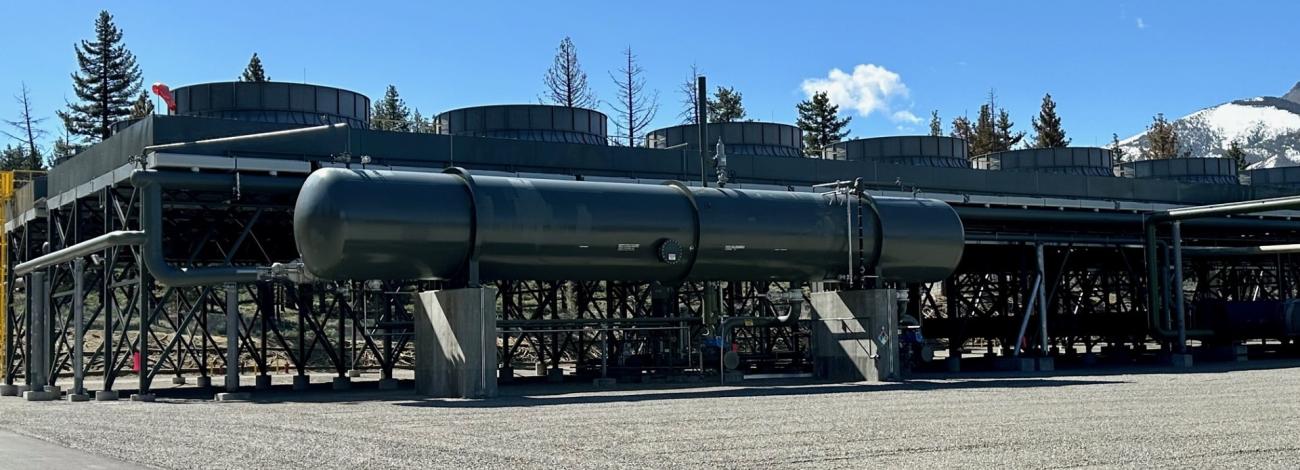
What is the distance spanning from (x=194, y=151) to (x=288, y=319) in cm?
3831

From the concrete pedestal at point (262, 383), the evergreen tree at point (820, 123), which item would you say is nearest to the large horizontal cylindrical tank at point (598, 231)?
the concrete pedestal at point (262, 383)

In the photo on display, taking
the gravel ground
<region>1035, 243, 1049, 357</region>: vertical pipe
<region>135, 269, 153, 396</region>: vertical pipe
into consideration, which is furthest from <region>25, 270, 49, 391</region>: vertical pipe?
<region>1035, 243, 1049, 357</region>: vertical pipe

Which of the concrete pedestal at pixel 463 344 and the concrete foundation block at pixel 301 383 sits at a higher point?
the concrete pedestal at pixel 463 344

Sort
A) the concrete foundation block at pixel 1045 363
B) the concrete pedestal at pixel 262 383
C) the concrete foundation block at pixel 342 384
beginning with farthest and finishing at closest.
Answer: the concrete foundation block at pixel 1045 363, the concrete pedestal at pixel 262 383, the concrete foundation block at pixel 342 384

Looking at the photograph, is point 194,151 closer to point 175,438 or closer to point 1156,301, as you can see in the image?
point 175,438

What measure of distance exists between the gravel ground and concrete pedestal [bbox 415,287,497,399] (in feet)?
2.66

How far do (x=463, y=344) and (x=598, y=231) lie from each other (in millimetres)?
4341

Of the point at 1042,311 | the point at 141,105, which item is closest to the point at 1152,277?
the point at 1042,311

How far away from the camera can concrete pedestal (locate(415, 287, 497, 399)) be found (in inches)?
1088

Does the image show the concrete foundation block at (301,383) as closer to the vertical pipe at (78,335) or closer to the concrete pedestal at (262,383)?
the concrete pedestal at (262,383)

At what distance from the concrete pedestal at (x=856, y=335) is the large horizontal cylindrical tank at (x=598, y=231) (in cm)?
97

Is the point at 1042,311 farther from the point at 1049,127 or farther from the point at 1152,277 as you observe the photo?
the point at 1049,127

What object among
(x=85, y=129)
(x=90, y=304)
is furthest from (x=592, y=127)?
(x=85, y=129)

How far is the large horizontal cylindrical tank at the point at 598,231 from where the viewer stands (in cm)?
2752
